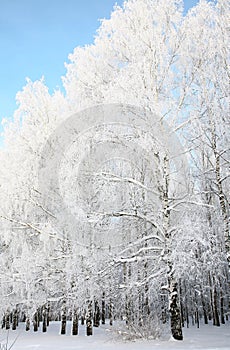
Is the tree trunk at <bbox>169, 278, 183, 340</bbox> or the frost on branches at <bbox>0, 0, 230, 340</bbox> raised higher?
the frost on branches at <bbox>0, 0, 230, 340</bbox>

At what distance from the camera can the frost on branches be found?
27.7 ft

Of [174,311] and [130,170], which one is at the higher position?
[130,170]

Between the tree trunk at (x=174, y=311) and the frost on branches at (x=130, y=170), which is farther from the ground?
the frost on branches at (x=130, y=170)

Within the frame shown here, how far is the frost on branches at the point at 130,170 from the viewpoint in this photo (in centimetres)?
845

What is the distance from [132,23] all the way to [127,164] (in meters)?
4.48

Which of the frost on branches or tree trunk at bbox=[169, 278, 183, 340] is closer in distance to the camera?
tree trunk at bbox=[169, 278, 183, 340]

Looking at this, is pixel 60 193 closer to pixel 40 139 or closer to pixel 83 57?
pixel 40 139

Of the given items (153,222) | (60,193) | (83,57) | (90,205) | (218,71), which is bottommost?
(153,222)

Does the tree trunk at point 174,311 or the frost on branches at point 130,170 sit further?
the frost on branches at point 130,170

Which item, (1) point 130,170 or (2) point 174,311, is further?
(1) point 130,170

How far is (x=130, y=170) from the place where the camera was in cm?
1043

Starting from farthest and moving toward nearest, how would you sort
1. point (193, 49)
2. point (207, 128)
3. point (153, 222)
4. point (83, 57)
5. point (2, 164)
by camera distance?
point (2, 164)
point (83, 57)
point (193, 49)
point (207, 128)
point (153, 222)

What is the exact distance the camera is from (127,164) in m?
10.3

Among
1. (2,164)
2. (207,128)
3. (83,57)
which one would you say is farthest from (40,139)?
(207,128)
